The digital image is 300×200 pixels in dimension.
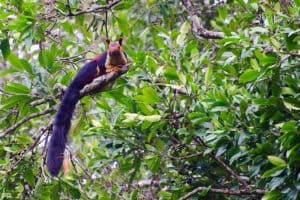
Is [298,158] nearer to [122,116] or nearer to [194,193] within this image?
[194,193]

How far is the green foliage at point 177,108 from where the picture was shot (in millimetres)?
2498

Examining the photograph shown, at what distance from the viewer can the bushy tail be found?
3.12 metres

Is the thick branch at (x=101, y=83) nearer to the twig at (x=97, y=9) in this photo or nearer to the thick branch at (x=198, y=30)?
the twig at (x=97, y=9)

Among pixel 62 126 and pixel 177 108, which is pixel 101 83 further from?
pixel 177 108

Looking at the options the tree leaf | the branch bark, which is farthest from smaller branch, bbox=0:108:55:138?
the tree leaf

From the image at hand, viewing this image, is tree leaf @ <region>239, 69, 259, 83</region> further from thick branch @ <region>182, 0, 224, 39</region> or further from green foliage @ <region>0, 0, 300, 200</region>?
thick branch @ <region>182, 0, 224, 39</region>

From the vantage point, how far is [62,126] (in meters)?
3.28

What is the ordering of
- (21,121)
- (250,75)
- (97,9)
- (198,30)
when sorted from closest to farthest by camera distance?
(250,75), (21,121), (97,9), (198,30)

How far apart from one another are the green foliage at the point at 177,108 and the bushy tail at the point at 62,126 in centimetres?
8

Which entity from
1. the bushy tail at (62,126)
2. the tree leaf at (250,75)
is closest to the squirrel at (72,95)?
the bushy tail at (62,126)

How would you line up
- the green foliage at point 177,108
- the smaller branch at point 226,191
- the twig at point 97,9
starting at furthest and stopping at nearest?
the twig at point 97,9, the smaller branch at point 226,191, the green foliage at point 177,108

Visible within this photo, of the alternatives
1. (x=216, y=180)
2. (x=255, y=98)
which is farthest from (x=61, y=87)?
(x=255, y=98)

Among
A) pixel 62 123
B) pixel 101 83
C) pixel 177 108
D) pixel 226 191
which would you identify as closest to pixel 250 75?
pixel 177 108

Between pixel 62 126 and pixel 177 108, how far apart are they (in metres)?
0.74
